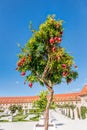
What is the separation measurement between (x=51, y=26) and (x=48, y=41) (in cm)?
59

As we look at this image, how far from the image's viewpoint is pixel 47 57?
27.3 ft

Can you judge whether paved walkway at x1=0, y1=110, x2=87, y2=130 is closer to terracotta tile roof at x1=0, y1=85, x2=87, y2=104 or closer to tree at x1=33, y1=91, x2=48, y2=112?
tree at x1=33, y1=91, x2=48, y2=112

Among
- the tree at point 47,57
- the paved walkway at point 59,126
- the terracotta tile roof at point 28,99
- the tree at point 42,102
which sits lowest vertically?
the paved walkway at point 59,126

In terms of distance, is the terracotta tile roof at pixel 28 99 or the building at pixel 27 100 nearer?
the building at pixel 27 100

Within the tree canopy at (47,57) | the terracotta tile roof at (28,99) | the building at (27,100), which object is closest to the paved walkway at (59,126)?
the tree canopy at (47,57)

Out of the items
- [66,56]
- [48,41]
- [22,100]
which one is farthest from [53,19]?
[22,100]

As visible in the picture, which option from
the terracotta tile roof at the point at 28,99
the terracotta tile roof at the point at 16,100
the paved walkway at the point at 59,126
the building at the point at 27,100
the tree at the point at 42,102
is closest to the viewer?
the paved walkway at the point at 59,126

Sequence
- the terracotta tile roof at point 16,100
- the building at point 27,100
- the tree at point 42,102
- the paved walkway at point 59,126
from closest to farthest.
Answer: the paved walkway at point 59,126 < the tree at point 42,102 < the building at point 27,100 < the terracotta tile roof at point 16,100

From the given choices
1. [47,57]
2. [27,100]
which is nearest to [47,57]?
[47,57]

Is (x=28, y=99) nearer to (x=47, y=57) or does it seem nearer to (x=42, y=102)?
(x=42, y=102)

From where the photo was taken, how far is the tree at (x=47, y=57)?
300 inches

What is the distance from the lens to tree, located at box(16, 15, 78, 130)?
7621mm

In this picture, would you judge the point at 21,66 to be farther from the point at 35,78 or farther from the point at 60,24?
the point at 60,24

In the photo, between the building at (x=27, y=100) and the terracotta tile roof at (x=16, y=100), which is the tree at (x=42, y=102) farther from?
the terracotta tile roof at (x=16, y=100)
